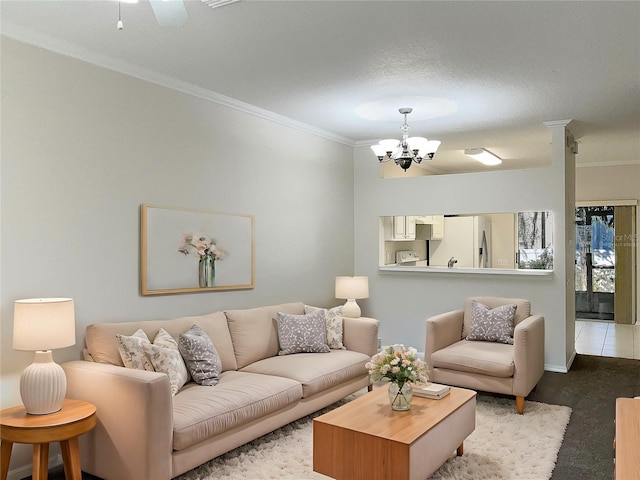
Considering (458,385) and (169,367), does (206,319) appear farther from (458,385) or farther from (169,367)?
(458,385)

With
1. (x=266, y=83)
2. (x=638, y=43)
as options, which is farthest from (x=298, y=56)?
(x=638, y=43)

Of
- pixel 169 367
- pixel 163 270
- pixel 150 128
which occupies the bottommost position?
pixel 169 367

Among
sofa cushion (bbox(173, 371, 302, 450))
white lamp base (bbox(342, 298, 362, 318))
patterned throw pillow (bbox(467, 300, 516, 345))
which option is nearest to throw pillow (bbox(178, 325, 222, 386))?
sofa cushion (bbox(173, 371, 302, 450))

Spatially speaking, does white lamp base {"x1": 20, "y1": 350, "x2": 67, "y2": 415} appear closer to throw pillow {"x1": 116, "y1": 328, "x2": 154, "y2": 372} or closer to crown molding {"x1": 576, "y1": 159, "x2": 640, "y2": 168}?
throw pillow {"x1": 116, "y1": 328, "x2": 154, "y2": 372}

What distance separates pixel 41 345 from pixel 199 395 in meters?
0.95

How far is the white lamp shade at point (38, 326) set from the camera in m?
2.79

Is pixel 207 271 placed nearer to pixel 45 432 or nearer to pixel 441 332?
pixel 45 432

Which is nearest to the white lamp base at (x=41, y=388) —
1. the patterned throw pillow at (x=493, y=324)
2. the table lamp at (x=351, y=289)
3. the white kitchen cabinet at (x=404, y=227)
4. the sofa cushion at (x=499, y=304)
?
the table lamp at (x=351, y=289)

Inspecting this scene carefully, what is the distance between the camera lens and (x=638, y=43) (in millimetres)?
3297

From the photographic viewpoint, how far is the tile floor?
652 centimetres

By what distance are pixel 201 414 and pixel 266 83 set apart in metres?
2.48

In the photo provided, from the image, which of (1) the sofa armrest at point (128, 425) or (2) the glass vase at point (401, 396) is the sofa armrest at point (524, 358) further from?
(1) the sofa armrest at point (128, 425)

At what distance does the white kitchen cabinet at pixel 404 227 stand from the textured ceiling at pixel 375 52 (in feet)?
5.73

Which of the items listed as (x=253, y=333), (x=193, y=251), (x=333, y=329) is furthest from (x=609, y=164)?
(x=193, y=251)
